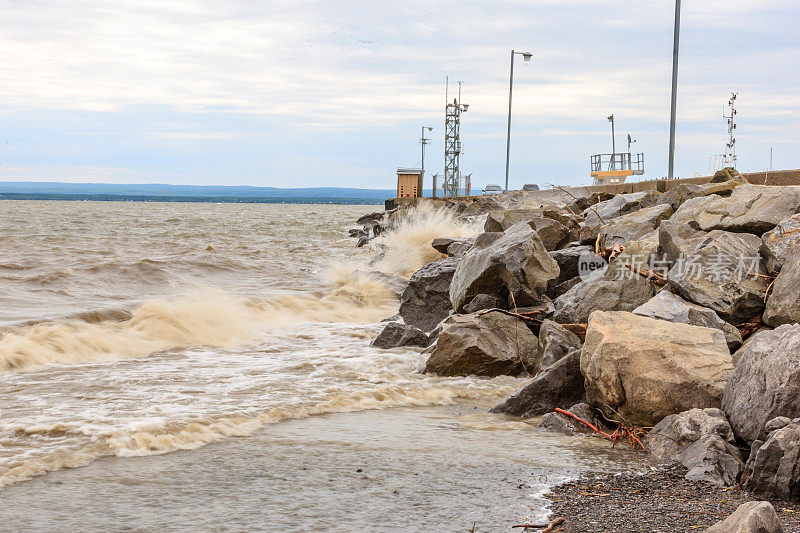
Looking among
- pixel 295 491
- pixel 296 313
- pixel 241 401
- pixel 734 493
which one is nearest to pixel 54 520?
pixel 295 491

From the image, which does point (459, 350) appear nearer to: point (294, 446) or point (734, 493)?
point (294, 446)

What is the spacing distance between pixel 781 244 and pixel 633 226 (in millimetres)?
3161

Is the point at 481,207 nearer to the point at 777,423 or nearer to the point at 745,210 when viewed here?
the point at 745,210

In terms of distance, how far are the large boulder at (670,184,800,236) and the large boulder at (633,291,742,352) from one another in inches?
72.9

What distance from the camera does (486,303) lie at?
27.2 ft

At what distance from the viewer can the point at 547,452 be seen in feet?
15.8

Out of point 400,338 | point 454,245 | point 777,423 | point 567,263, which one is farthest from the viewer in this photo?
point 454,245

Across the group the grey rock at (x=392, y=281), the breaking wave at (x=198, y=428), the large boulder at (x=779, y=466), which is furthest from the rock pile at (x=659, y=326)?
the grey rock at (x=392, y=281)

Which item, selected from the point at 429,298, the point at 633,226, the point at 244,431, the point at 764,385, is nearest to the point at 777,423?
the point at 764,385

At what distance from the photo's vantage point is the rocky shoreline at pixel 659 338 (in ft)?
13.3

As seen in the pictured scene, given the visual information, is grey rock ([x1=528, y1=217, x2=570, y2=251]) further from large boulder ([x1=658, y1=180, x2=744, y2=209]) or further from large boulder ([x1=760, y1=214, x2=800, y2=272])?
large boulder ([x1=760, y1=214, x2=800, y2=272])

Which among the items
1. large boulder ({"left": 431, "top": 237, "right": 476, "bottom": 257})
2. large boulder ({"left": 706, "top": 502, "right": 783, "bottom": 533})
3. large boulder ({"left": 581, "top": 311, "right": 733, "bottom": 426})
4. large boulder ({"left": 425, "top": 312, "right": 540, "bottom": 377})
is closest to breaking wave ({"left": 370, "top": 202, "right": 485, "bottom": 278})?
large boulder ({"left": 431, "top": 237, "right": 476, "bottom": 257})

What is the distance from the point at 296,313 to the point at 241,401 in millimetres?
6379

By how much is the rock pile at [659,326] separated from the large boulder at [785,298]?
12 mm
